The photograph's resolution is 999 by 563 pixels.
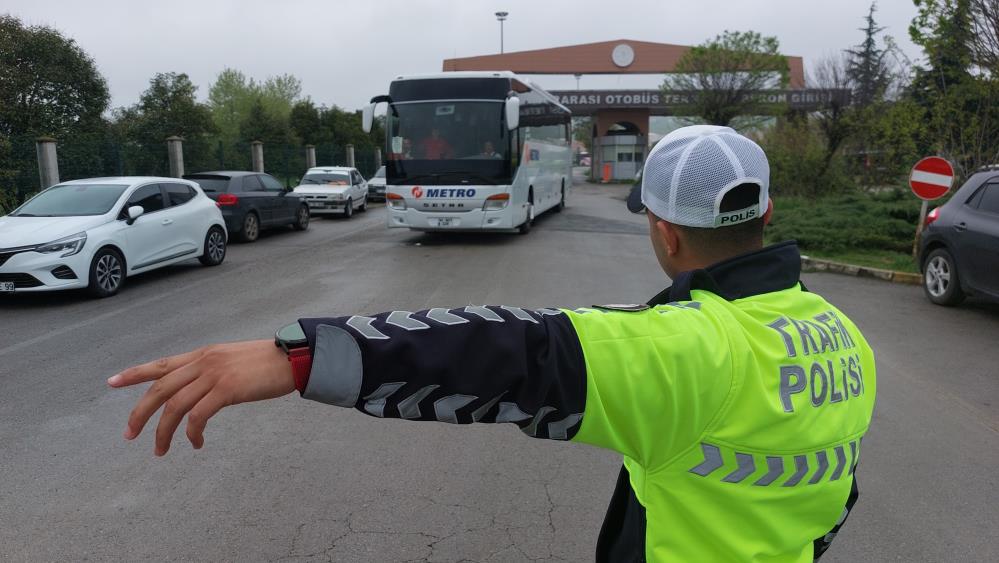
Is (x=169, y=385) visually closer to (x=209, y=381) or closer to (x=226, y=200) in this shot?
(x=209, y=381)

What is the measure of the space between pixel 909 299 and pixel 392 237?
1127 centimetres

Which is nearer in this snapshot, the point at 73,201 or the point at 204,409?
the point at 204,409

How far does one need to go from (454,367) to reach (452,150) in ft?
48.7

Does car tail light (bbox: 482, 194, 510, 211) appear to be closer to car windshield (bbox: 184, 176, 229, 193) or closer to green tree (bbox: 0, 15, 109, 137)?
car windshield (bbox: 184, 176, 229, 193)

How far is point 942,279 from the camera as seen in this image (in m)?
9.52

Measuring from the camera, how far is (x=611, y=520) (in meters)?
1.71

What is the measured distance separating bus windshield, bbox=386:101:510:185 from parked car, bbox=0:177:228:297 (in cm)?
450

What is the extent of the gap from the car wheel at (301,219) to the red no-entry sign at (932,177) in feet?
47.4

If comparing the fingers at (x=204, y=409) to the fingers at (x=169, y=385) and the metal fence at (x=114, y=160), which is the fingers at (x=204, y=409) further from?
the metal fence at (x=114, y=160)

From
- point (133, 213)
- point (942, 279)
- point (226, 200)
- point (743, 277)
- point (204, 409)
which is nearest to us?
point (204, 409)

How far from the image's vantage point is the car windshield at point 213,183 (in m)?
16.9

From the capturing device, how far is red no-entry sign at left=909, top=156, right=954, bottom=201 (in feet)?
38.0

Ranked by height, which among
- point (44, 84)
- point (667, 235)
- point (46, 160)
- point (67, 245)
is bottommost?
point (67, 245)

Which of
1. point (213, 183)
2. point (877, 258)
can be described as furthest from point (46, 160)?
point (877, 258)
